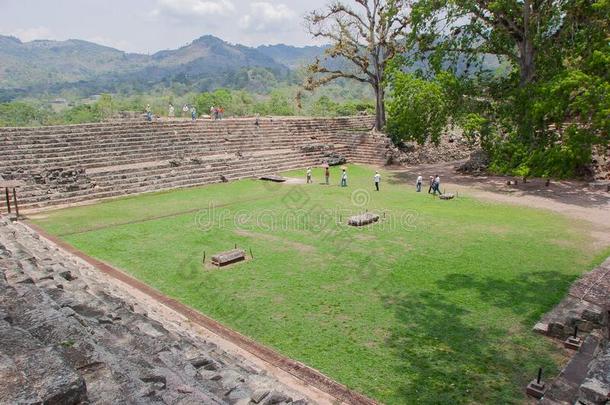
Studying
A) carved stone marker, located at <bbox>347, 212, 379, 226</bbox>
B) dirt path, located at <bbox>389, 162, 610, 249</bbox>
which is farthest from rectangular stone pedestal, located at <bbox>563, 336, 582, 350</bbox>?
carved stone marker, located at <bbox>347, 212, 379, 226</bbox>

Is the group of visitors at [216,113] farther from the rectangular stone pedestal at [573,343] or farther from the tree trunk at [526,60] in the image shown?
the rectangular stone pedestal at [573,343]

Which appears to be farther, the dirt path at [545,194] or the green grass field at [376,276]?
the dirt path at [545,194]

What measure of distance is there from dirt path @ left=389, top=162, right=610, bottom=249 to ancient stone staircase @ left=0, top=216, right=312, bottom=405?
1165 centimetres

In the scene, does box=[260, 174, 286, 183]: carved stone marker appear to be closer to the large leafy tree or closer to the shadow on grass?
the large leafy tree

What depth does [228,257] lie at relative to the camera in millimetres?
11438

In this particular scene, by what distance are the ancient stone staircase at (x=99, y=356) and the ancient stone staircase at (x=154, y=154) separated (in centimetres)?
1235

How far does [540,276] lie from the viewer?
10430mm

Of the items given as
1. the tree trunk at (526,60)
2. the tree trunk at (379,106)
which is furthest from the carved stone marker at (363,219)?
the tree trunk at (379,106)

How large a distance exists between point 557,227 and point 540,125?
8380 millimetres

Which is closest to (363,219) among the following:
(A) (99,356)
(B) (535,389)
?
(B) (535,389)

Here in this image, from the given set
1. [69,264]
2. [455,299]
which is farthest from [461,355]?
[69,264]

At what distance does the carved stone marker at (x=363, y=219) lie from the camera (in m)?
14.7

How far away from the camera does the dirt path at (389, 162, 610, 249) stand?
15.7 meters

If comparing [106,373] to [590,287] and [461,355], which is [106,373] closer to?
[461,355]
